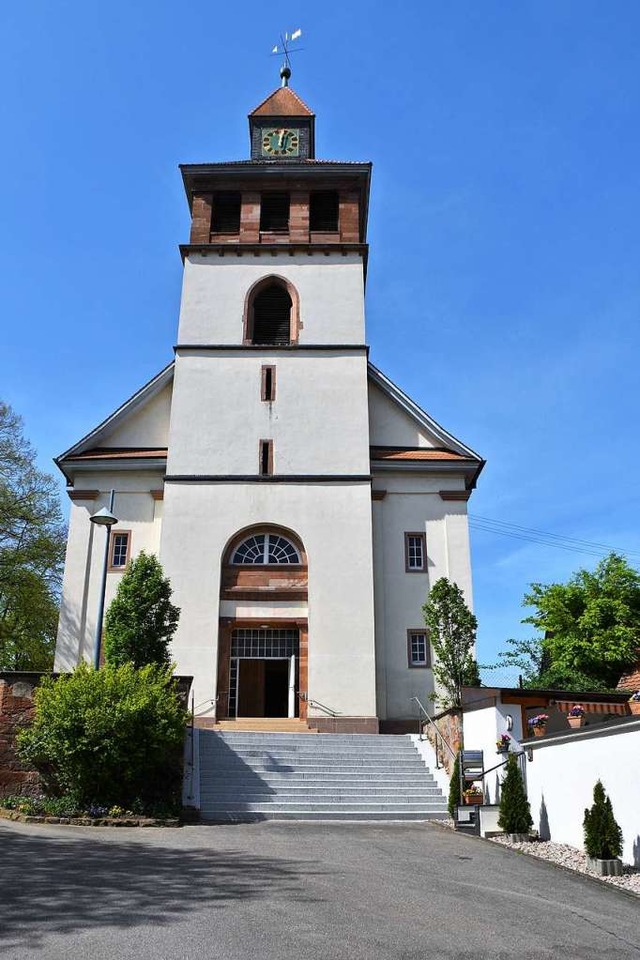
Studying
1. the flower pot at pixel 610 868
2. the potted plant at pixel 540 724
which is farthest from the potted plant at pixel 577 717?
the flower pot at pixel 610 868

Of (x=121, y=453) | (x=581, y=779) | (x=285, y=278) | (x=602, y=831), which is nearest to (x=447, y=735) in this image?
(x=581, y=779)

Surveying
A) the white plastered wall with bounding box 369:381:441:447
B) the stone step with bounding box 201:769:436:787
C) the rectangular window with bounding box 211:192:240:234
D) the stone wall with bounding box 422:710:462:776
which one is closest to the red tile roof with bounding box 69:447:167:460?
the white plastered wall with bounding box 369:381:441:447

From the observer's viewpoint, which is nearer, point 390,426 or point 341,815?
point 341,815

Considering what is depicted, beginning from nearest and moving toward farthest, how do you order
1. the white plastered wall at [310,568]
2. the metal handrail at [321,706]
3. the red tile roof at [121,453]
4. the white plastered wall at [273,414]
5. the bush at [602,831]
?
the bush at [602,831] → the metal handrail at [321,706] → the white plastered wall at [310,568] → the white plastered wall at [273,414] → the red tile roof at [121,453]

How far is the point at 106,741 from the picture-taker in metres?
13.9

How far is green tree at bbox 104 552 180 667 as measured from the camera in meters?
18.7

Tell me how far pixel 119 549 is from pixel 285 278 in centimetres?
1123

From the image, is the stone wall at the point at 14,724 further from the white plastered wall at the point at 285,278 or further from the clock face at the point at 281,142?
the clock face at the point at 281,142

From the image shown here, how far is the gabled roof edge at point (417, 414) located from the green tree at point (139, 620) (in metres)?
12.7

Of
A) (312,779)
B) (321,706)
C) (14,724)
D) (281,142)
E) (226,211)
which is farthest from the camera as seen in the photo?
(281,142)

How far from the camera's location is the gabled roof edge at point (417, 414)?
28.6 meters

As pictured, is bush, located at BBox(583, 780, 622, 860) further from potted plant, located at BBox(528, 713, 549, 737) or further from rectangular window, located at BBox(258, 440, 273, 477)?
rectangular window, located at BBox(258, 440, 273, 477)

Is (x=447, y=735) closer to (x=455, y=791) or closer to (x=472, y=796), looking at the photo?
(x=472, y=796)

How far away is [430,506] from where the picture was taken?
1093 inches
